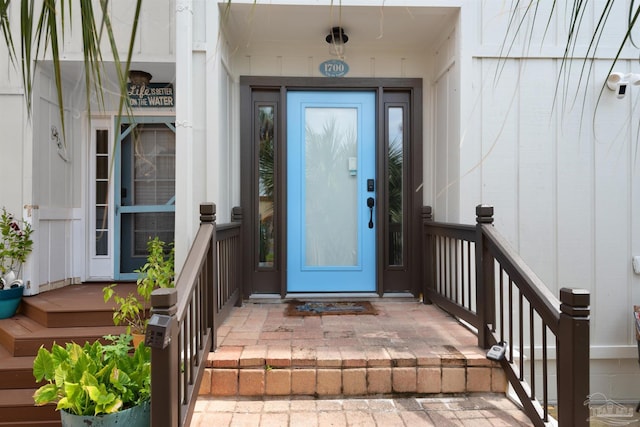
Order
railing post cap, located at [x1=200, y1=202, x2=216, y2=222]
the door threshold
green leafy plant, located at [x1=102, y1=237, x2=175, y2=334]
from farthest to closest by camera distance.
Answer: the door threshold < green leafy plant, located at [x1=102, y1=237, x2=175, y2=334] < railing post cap, located at [x1=200, y1=202, x2=216, y2=222]

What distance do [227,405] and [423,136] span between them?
2.77 metres

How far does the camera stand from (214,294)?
234cm

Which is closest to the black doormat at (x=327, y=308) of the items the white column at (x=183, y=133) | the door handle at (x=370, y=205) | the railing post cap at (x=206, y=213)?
the door handle at (x=370, y=205)

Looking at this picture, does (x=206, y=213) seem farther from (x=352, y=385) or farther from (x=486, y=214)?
(x=486, y=214)

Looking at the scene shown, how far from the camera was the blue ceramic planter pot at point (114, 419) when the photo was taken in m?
1.73

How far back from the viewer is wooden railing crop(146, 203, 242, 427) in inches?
61.1

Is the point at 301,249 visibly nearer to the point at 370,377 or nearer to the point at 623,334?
the point at 370,377

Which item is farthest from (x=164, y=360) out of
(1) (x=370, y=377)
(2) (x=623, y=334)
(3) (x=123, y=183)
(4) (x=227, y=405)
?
(2) (x=623, y=334)

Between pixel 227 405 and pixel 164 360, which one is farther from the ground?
pixel 164 360

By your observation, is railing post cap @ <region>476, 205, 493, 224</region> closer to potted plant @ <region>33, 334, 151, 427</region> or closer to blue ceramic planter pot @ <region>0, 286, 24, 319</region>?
potted plant @ <region>33, 334, 151, 427</region>

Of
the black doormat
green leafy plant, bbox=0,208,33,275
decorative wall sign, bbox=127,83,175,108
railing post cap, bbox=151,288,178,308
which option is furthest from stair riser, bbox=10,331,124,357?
decorative wall sign, bbox=127,83,175,108

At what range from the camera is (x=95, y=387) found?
172cm

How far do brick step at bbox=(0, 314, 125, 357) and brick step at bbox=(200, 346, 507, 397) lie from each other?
125cm

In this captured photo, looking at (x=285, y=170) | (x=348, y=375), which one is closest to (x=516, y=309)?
(x=348, y=375)
